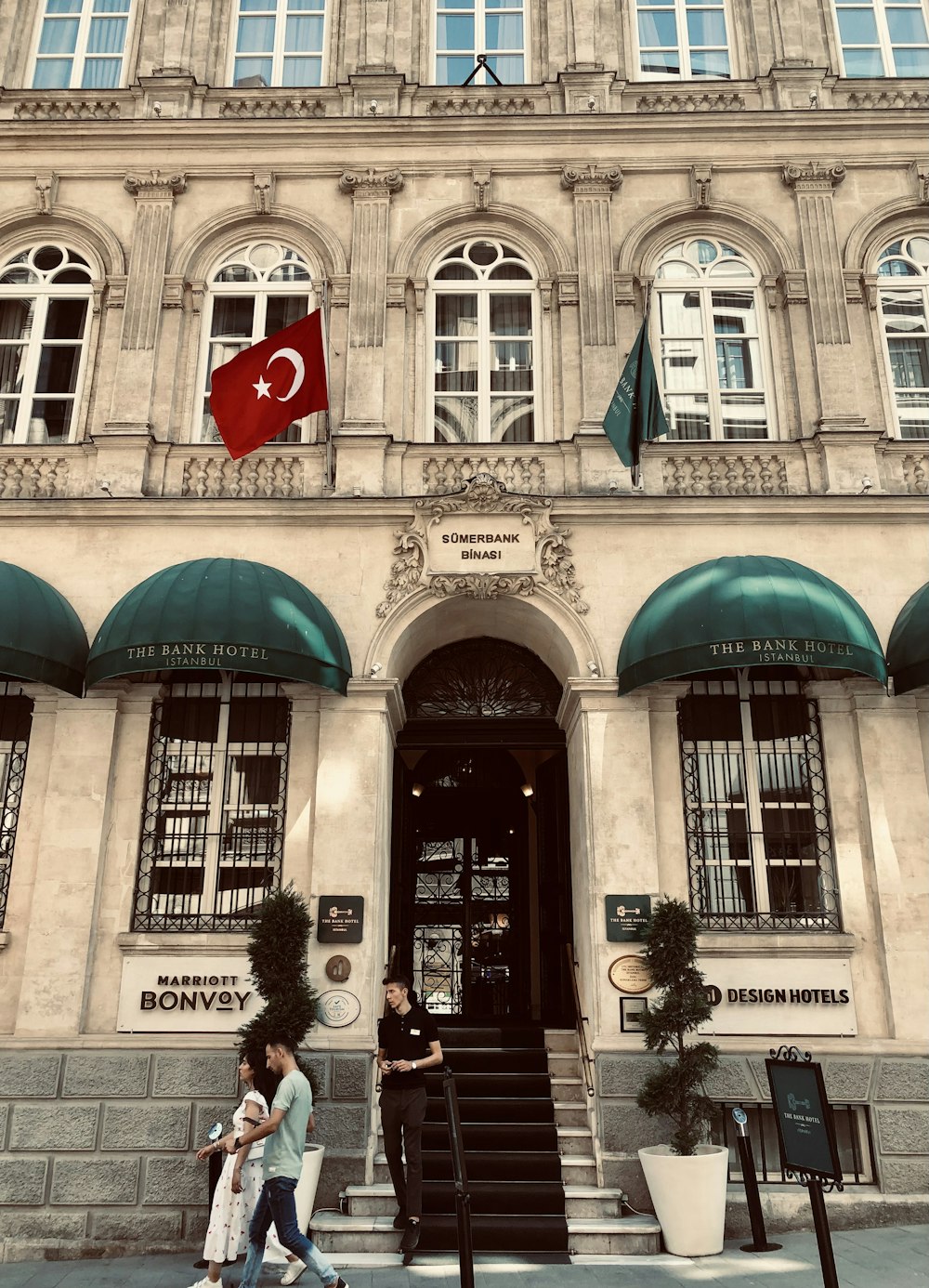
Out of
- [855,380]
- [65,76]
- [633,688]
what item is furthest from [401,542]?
[65,76]

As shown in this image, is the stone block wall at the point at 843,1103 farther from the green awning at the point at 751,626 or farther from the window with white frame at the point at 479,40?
the window with white frame at the point at 479,40

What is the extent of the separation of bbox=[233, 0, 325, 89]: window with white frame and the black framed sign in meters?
14.2

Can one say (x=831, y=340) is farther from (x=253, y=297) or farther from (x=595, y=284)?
(x=253, y=297)

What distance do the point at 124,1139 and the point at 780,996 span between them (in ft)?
22.3

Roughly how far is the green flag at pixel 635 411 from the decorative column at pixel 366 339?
283cm

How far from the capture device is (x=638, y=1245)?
929 cm

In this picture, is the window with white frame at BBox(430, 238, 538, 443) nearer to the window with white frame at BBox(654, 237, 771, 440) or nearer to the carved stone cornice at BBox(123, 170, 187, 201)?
the window with white frame at BBox(654, 237, 771, 440)

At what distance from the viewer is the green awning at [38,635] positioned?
1071 cm

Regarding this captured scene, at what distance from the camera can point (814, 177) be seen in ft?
45.5

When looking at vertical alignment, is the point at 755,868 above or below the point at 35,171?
below

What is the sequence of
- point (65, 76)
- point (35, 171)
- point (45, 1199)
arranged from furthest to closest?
point (65, 76), point (35, 171), point (45, 1199)

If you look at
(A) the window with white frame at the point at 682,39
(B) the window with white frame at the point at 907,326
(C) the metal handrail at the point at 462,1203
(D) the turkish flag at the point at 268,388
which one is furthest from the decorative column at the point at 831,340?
(C) the metal handrail at the point at 462,1203

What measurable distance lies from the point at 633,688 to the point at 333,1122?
5409 millimetres

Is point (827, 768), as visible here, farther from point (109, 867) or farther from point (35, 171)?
point (35, 171)
